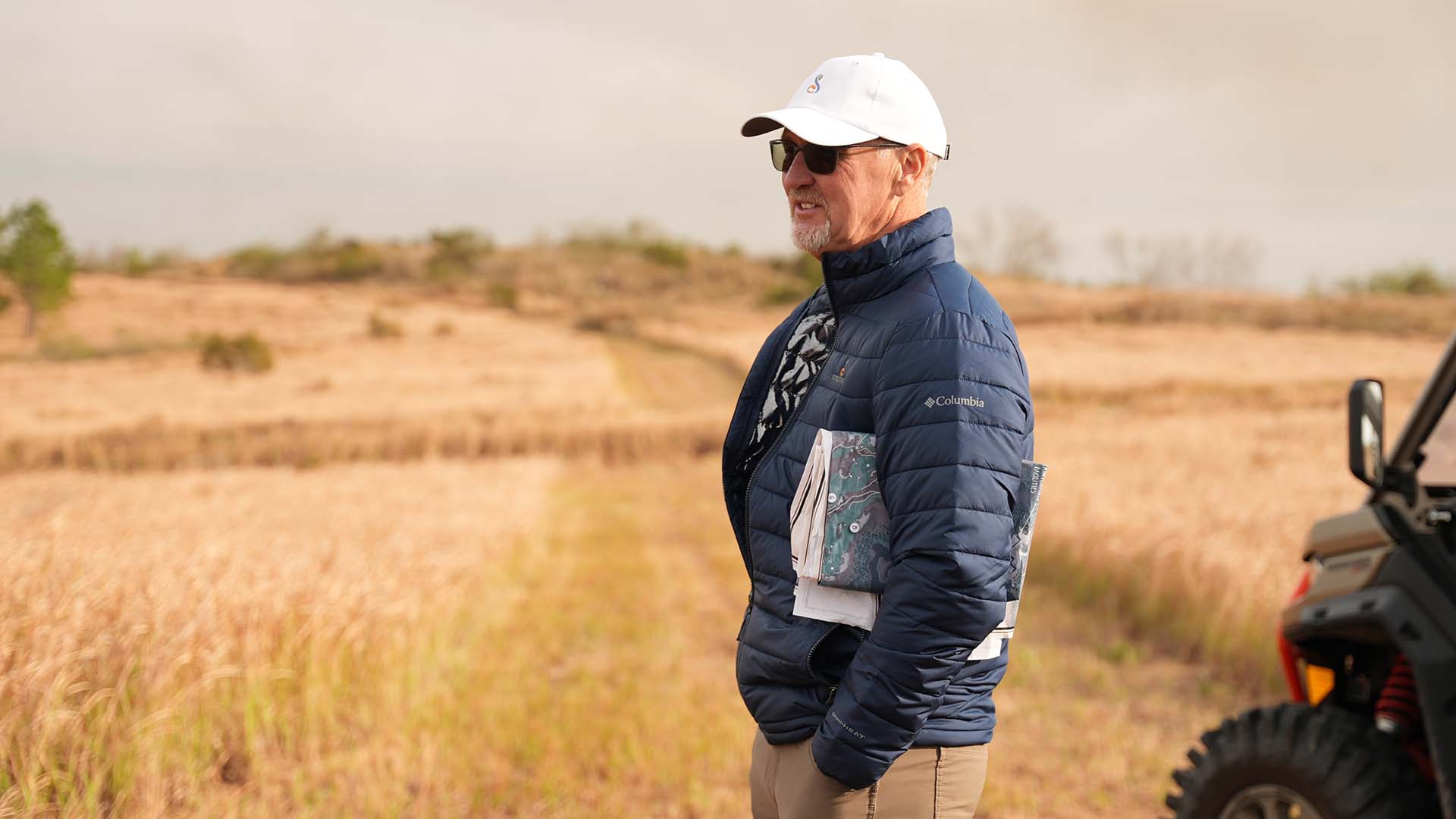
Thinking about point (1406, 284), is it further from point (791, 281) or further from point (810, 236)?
point (810, 236)

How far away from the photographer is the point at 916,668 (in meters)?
2.00

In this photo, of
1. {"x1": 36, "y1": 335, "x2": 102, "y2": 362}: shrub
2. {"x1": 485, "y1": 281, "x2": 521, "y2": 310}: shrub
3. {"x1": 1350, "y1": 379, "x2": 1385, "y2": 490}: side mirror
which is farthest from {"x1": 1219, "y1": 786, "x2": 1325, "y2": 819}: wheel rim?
{"x1": 485, "y1": 281, "x2": 521, "y2": 310}: shrub

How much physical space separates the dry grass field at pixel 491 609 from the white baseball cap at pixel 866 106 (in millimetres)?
3626

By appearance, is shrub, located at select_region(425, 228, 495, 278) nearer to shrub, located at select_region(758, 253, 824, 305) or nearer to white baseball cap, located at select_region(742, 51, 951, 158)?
shrub, located at select_region(758, 253, 824, 305)

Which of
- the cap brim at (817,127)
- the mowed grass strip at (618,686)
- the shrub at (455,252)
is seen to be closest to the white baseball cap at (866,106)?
the cap brim at (817,127)

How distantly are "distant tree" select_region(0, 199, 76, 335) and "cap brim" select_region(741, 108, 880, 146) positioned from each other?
1758 cm

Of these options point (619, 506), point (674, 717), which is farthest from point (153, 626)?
point (619, 506)

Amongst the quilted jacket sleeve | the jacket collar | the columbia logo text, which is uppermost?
the jacket collar

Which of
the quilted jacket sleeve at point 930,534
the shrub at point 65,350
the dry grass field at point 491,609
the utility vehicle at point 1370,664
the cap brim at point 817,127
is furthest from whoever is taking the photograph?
the shrub at point 65,350

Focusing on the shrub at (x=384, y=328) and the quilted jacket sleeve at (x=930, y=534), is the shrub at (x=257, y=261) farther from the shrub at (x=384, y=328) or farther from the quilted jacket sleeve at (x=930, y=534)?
the quilted jacket sleeve at (x=930, y=534)

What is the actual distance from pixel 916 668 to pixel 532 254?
114961mm

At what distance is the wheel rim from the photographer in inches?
117

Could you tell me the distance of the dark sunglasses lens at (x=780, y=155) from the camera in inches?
94.4

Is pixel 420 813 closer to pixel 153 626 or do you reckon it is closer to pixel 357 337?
pixel 153 626
